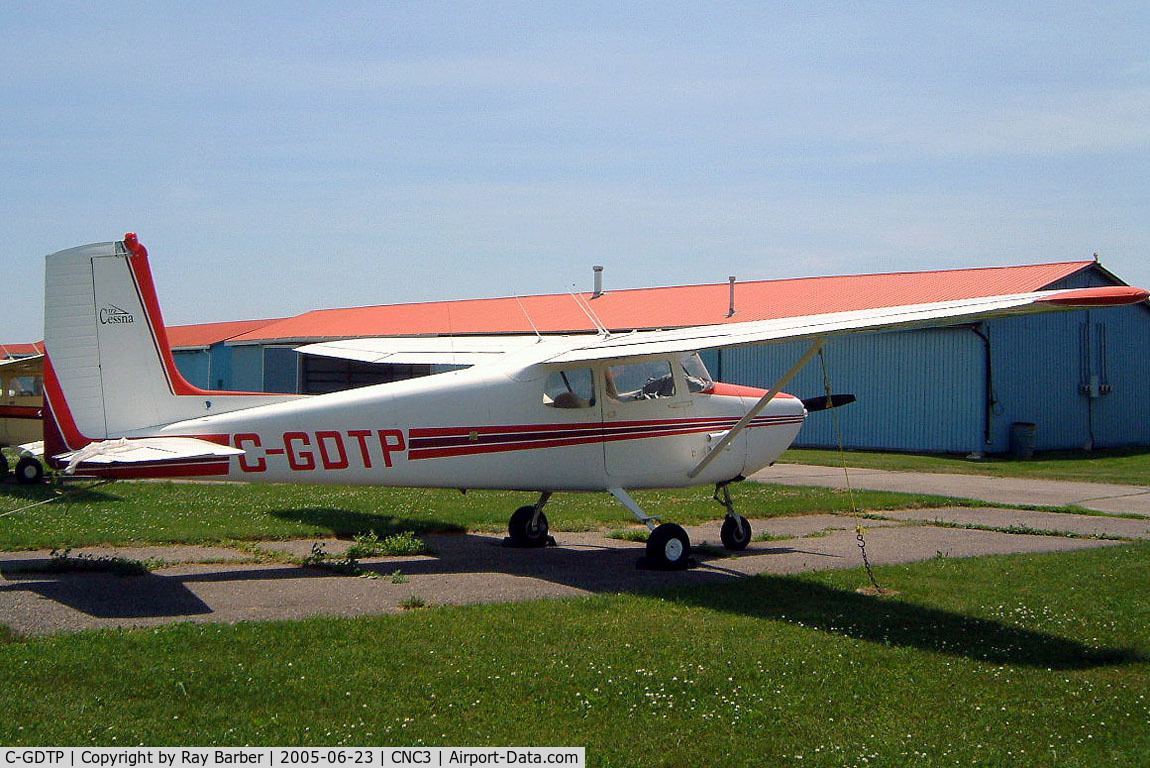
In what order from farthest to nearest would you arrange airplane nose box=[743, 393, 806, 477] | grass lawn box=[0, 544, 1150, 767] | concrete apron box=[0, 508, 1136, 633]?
airplane nose box=[743, 393, 806, 477] < concrete apron box=[0, 508, 1136, 633] < grass lawn box=[0, 544, 1150, 767]

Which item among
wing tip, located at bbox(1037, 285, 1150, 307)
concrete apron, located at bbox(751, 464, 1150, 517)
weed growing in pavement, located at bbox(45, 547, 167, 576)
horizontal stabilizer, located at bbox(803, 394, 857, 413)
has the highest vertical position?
wing tip, located at bbox(1037, 285, 1150, 307)

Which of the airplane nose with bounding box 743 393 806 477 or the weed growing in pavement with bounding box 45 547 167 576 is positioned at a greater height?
the airplane nose with bounding box 743 393 806 477

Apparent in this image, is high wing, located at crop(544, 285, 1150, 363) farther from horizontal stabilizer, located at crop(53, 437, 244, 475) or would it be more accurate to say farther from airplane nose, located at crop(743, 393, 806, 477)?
horizontal stabilizer, located at crop(53, 437, 244, 475)

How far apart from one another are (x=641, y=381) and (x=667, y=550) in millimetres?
2033

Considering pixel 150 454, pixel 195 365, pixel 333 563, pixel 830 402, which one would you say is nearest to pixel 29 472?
pixel 333 563

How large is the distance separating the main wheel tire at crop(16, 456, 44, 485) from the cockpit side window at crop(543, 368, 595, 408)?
1282 cm

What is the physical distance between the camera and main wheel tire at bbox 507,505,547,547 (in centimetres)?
1198

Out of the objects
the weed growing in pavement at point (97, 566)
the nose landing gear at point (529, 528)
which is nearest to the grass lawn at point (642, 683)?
the weed growing in pavement at point (97, 566)

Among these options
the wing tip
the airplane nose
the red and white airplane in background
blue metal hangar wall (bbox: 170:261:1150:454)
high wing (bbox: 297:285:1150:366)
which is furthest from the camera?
blue metal hangar wall (bbox: 170:261:1150:454)

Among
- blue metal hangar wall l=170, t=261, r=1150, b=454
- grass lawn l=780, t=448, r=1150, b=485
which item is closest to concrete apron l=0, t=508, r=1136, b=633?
grass lawn l=780, t=448, r=1150, b=485

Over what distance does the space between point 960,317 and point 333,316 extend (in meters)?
38.5

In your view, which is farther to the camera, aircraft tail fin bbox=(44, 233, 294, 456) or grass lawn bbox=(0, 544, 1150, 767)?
aircraft tail fin bbox=(44, 233, 294, 456)

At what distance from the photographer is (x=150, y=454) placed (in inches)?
338

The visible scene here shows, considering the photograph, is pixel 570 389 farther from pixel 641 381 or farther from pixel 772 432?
pixel 772 432
